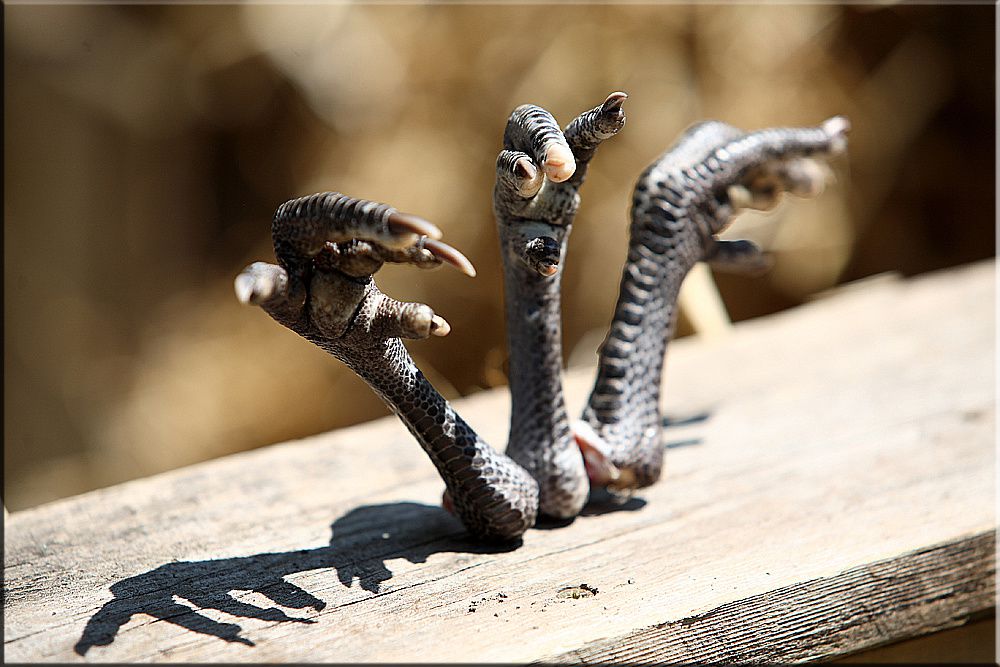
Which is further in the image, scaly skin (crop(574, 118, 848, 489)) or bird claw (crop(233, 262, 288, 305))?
scaly skin (crop(574, 118, 848, 489))

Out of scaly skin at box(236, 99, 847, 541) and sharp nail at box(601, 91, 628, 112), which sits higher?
sharp nail at box(601, 91, 628, 112)

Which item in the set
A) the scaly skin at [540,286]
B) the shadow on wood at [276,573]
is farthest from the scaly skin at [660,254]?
the shadow on wood at [276,573]

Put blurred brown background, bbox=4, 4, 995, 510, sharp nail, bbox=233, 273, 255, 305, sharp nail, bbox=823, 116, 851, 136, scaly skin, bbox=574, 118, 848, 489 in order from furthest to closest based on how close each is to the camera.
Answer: blurred brown background, bbox=4, 4, 995, 510
sharp nail, bbox=823, 116, 851, 136
scaly skin, bbox=574, 118, 848, 489
sharp nail, bbox=233, 273, 255, 305

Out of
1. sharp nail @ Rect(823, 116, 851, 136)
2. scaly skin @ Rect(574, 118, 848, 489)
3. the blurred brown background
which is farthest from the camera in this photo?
the blurred brown background

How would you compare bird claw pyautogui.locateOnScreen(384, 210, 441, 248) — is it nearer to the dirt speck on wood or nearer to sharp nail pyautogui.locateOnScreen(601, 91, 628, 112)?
sharp nail pyautogui.locateOnScreen(601, 91, 628, 112)

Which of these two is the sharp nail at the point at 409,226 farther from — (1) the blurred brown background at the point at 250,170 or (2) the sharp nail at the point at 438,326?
(1) the blurred brown background at the point at 250,170

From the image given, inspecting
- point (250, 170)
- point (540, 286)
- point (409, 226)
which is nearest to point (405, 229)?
point (409, 226)

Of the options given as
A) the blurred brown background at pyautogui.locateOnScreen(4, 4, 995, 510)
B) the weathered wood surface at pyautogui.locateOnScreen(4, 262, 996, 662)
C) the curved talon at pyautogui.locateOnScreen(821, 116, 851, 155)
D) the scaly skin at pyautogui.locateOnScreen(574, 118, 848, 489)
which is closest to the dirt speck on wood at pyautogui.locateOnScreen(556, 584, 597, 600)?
the weathered wood surface at pyautogui.locateOnScreen(4, 262, 996, 662)
